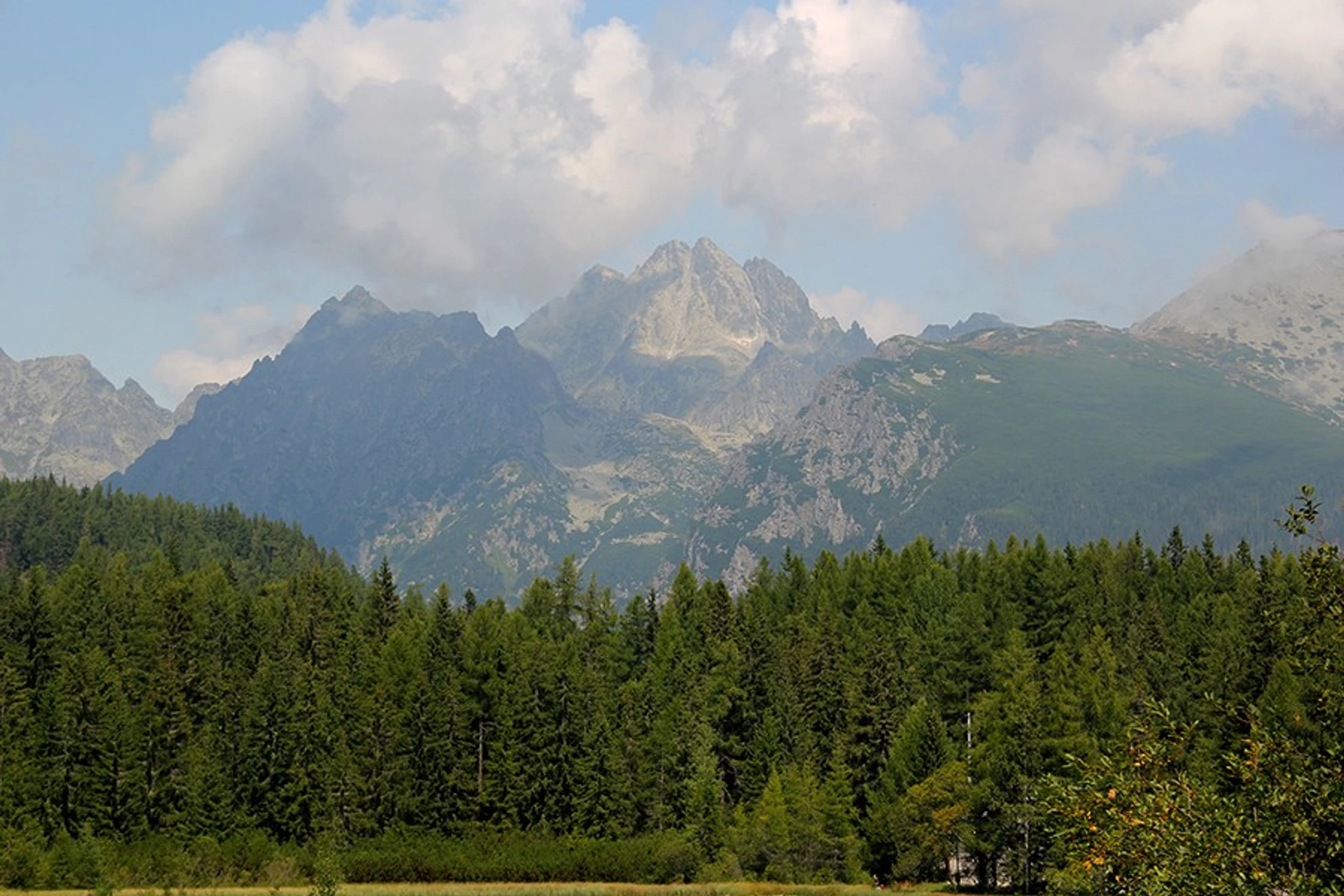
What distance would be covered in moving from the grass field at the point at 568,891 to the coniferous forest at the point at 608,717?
657 centimetres

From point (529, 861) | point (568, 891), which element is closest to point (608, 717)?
point (529, 861)

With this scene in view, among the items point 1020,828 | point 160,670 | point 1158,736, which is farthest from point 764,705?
point 1158,736

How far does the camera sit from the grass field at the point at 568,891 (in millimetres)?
109500

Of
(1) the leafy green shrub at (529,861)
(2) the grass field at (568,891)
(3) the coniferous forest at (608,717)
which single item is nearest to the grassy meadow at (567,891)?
(2) the grass field at (568,891)

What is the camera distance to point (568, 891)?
113 m

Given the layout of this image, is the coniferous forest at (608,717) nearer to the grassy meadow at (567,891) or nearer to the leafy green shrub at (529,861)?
the leafy green shrub at (529,861)

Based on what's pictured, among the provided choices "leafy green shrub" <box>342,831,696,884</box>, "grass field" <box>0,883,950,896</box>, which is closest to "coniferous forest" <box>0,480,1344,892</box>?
"leafy green shrub" <box>342,831,696,884</box>

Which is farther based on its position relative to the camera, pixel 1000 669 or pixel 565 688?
Result: pixel 565 688

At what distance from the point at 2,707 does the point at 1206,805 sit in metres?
148

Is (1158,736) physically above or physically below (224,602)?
below

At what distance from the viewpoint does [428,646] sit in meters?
172

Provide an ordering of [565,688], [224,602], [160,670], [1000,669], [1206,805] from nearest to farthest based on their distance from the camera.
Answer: [1206,805]
[1000,669]
[565,688]
[160,670]
[224,602]

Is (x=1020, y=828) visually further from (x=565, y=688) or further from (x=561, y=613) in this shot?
(x=561, y=613)

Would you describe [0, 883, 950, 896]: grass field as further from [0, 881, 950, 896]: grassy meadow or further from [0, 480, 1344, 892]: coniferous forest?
[0, 480, 1344, 892]: coniferous forest
